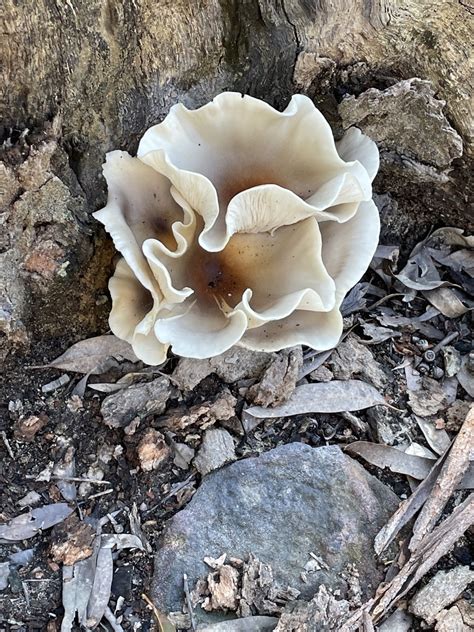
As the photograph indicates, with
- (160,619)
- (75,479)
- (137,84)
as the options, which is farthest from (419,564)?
(137,84)

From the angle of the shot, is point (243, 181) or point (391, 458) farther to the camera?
point (391, 458)

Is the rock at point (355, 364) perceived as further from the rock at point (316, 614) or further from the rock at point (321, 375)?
the rock at point (316, 614)

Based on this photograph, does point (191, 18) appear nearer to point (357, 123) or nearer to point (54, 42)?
point (54, 42)

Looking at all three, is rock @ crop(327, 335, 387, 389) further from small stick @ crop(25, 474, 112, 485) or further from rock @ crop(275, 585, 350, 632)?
small stick @ crop(25, 474, 112, 485)

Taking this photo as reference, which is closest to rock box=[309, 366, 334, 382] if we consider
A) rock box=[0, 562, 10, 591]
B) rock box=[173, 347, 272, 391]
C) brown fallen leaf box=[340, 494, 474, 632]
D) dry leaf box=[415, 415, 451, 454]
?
rock box=[173, 347, 272, 391]

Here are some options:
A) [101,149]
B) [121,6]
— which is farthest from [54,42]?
[101,149]

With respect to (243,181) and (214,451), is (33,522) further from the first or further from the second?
(243,181)
